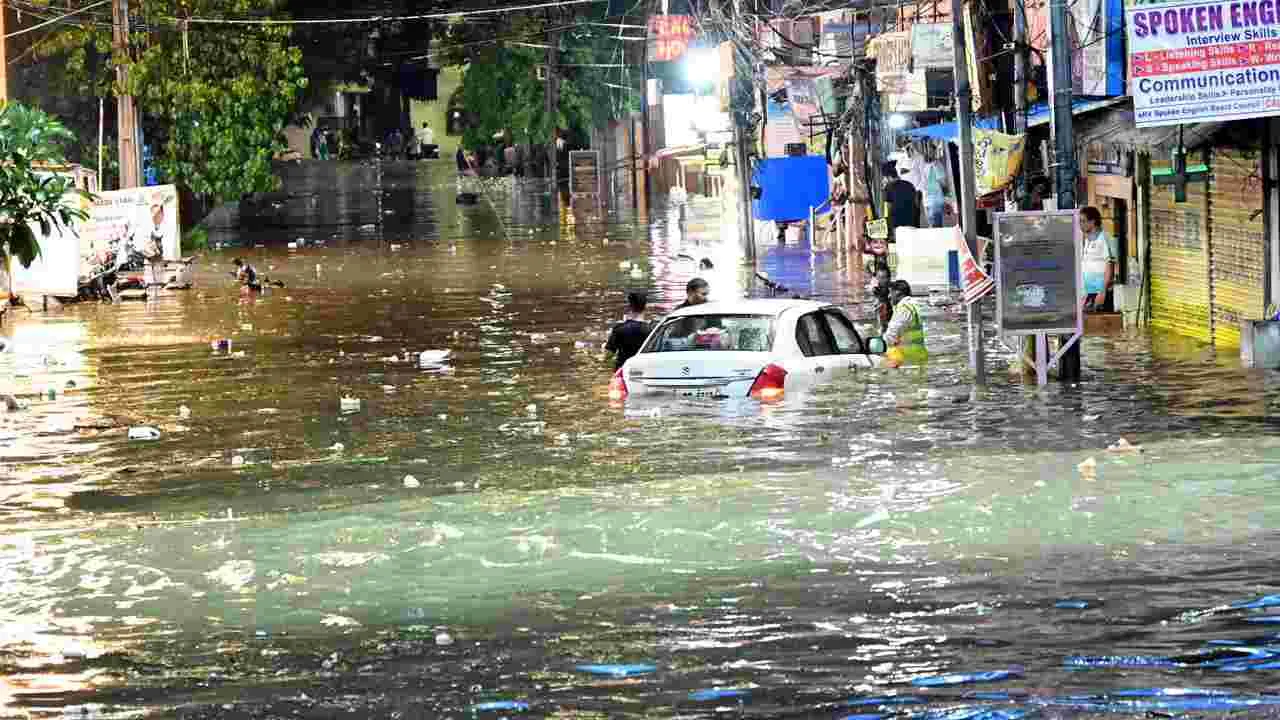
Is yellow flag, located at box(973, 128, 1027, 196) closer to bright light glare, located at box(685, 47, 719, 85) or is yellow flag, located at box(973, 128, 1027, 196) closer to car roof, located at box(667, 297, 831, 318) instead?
car roof, located at box(667, 297, 831, 318)

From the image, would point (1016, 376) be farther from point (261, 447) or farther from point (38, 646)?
point (38, 646)

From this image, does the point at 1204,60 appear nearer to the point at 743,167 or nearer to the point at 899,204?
the point at 899,204

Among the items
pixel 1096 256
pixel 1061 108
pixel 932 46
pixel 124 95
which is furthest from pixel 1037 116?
pixel 124 95

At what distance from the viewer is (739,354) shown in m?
19.8

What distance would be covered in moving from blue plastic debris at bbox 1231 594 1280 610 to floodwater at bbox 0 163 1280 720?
35mm

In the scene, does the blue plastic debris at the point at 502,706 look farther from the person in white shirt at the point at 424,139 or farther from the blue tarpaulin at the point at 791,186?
the person in white shirt at the point at 424,139

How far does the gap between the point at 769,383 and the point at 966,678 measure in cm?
1012

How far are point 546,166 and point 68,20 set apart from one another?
42.7 meters

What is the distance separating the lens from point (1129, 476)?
15.8m

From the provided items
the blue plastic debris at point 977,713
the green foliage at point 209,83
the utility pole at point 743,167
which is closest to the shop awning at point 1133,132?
the blue plastic debris at point 977,713

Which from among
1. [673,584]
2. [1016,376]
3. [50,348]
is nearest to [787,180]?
[50,348]

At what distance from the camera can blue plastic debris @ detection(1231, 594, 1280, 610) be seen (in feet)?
35.9

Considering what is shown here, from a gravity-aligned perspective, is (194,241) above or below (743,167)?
below

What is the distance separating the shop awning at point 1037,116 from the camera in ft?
83.8
